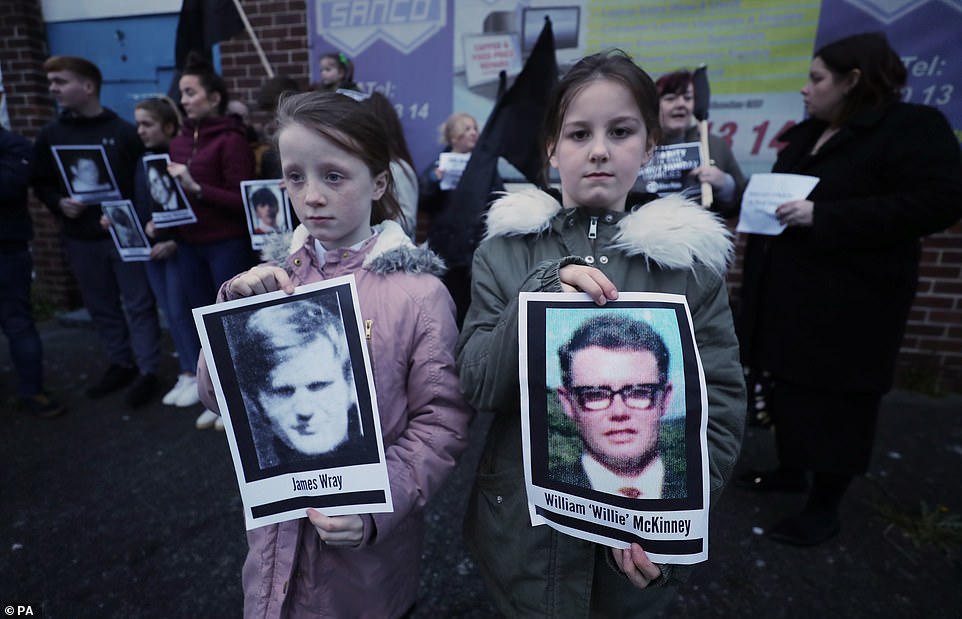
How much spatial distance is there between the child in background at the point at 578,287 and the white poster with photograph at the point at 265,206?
199 centimetres

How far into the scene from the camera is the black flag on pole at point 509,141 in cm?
285

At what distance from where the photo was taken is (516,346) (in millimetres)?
1005

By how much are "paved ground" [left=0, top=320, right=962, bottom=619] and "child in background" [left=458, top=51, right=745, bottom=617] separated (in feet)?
3.38

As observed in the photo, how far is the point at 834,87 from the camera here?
2.16m

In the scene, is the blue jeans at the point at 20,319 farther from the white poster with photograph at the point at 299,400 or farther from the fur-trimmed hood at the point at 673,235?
the fur-trimmed hood at the point at 673,235

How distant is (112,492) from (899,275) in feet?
12.2

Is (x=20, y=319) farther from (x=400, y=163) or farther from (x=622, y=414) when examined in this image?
(x=622, y=414)

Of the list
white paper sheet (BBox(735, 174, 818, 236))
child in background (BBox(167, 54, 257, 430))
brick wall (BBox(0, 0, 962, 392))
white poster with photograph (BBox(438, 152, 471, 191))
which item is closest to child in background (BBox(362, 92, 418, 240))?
white poster with photograph (BBox(438, 152, 471, 191))

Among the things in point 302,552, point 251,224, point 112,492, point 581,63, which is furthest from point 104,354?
point 581,63

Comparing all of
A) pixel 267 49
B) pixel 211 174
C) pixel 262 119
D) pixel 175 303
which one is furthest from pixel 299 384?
pixel 267 49

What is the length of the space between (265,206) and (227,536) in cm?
167

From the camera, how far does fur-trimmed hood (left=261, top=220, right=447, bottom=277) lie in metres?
1.28

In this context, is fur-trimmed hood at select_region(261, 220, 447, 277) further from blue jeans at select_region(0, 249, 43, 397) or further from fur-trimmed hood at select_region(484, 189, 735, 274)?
blue jeans at select_region(0, 249, 43, 397)

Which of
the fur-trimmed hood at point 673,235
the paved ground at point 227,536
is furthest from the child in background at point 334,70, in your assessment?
the fur-trimmed hood at point 673,235
